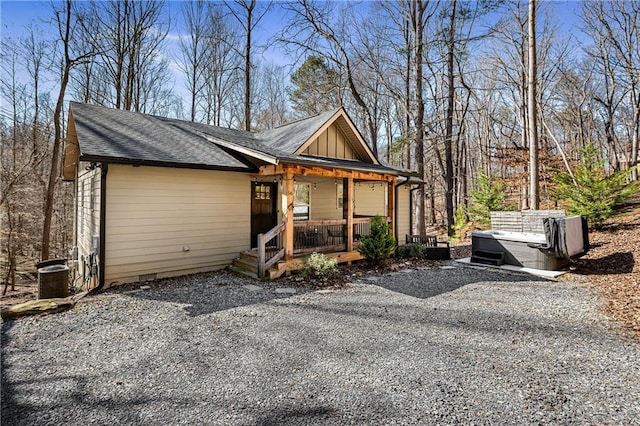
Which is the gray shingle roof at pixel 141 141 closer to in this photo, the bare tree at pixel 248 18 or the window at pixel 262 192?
the window at pixel 262 192

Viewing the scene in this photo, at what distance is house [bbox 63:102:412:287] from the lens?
659 centimetres

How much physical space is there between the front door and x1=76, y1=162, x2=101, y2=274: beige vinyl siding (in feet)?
11.9

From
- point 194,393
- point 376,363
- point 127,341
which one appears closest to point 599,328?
point 376,363

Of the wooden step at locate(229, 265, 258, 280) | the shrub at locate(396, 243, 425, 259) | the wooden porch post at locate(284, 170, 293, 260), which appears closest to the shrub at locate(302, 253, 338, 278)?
the wooden porch post at locate(284, 170, 293, 260)

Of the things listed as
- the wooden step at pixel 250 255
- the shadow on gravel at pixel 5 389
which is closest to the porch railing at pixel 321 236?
the wooden step at pixel 250 255

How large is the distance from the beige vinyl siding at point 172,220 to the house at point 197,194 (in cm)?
2

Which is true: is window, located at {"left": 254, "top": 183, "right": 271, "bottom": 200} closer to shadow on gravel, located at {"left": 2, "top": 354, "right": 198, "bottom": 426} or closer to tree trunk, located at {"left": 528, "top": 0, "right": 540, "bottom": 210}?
shadow on gravel, located at {"left": 2, "top": 354, "right": 198, "bottom": 426}

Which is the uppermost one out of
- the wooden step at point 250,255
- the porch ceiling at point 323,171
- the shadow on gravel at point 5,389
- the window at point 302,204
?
the porch ceiling at point 323,171

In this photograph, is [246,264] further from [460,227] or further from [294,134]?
[460,227]

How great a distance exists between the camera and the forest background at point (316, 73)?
492 inches

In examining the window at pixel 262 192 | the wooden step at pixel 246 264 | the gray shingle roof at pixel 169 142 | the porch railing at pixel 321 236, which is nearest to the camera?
the gray shingle roof at pixel 169 142

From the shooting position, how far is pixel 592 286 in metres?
6.42

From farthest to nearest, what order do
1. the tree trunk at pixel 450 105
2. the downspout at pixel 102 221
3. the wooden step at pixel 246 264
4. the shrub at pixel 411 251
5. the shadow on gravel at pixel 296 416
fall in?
the tree trunk at pixel 450 105 < the shrub at pixel 411 251 < the wooden step at pixel 246 264 < the downspout at pixel 102 221 < the shadow on gravel at pixel 296 416

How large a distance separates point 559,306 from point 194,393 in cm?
572
